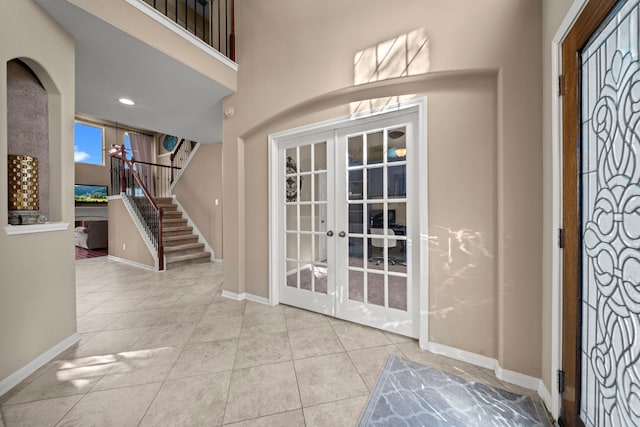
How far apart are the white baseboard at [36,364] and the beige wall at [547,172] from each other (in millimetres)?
3348

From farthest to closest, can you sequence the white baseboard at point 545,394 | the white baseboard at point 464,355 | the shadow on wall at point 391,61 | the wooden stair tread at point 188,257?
the wooden stair tread at point 188,257
the shadow on wall at point 391,61
the white baseboard at point 464,355
the white baseboard at point 545,394

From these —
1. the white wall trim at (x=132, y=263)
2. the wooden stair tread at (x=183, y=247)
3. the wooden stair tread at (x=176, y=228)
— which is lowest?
the white wall trim at (x=132, y=263)

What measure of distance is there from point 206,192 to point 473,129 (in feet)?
18.2

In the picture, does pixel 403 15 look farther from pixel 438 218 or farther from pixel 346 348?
pixel 346 348

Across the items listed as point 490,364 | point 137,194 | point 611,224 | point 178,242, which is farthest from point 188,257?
point 611,224

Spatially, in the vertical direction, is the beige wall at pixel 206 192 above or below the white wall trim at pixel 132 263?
above

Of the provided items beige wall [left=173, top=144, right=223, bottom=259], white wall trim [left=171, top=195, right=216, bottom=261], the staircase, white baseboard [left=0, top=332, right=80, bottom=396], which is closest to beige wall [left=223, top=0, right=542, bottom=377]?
white baseboard [left=0, top=332, right=80, bottom=396]

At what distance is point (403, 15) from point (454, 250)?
1.97 meters

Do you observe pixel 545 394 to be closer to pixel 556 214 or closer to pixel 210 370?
pixel 556 214

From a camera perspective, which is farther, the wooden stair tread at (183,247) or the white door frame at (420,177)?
the wooden stair tread at (183,247)

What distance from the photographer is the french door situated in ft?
7.10

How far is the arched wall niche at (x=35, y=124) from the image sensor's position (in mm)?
1800

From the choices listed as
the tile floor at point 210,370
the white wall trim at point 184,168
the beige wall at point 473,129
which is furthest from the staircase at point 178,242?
the beige wall at point 473,129

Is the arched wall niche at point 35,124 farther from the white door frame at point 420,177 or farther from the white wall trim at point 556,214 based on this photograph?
the white wall trim at point 556,214
